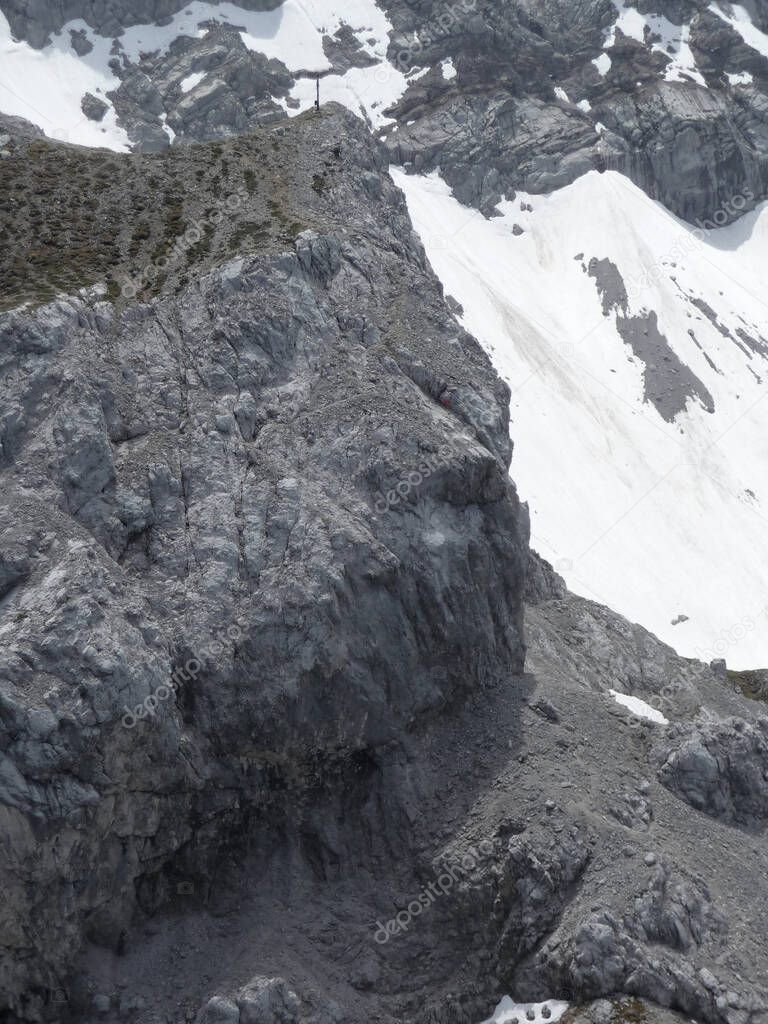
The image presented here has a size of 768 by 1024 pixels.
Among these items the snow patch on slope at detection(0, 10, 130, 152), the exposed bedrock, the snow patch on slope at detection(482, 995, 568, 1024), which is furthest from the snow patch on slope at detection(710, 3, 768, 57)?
the snow patch on slope at detection(482, 995, 568, 1024)

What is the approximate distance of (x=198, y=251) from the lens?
43.0 metres

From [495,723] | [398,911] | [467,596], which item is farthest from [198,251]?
[398,911]

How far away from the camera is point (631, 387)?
336 ft

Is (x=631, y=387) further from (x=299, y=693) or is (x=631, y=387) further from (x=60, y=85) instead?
(x=60, y=85)

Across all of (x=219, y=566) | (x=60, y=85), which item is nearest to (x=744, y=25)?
(x=60, y=85)

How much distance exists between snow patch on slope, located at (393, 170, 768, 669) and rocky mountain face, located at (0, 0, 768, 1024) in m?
34.4

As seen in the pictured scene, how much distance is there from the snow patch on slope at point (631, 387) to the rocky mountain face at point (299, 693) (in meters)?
34.4

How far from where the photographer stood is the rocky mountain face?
1219 inches

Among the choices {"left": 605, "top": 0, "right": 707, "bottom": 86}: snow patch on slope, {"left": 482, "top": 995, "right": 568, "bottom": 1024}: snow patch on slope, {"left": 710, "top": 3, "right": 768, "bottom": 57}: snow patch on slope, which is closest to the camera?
{"left": 482, "top": 995, "right": 568, "bottom": 1024}: snow patch on slope

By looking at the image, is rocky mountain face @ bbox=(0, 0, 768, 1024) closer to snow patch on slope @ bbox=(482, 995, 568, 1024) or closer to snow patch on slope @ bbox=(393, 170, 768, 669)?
snow patch on slope @ bbox=(482, 995, 568, 1024)

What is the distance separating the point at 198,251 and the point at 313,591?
16203mm

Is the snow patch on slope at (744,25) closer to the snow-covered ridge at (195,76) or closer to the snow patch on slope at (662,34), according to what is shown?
the snow patch on slope at (662,34)

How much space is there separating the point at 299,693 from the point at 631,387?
7506 cm

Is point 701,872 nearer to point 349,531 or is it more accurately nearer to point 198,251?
point 349,531
